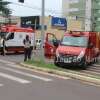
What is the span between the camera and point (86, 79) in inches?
674

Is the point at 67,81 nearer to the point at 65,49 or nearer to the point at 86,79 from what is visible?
the point at 86,79

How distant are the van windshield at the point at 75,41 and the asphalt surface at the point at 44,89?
21.7 feet

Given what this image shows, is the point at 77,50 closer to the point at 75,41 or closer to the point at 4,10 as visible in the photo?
the point at 75,41

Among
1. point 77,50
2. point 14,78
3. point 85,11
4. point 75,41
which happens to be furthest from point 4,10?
point 14,78

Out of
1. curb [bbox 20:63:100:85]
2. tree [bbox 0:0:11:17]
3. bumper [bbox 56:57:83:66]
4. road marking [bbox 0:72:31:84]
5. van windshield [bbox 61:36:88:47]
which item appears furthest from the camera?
tree [bbox 0:0:11:17]

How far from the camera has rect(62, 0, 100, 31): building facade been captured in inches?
4036

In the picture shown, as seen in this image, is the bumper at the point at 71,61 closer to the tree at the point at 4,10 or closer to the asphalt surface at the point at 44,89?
the asphalt surface at the point at 44,89

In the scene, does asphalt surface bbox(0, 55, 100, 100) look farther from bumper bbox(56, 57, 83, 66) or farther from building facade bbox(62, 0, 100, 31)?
building facade bbox(62, 0, 100, 31)

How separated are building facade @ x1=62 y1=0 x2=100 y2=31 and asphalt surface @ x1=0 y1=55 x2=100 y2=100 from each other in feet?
239

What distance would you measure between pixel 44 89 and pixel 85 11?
351 ft

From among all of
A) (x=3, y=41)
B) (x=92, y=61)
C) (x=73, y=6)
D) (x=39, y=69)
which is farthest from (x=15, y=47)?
(x=73, y=6)

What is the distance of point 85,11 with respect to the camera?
Answer: 120 meters

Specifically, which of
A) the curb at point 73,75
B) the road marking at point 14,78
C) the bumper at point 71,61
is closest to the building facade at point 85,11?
the bumper at point 71,61

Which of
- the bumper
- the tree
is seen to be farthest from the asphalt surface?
the tree
